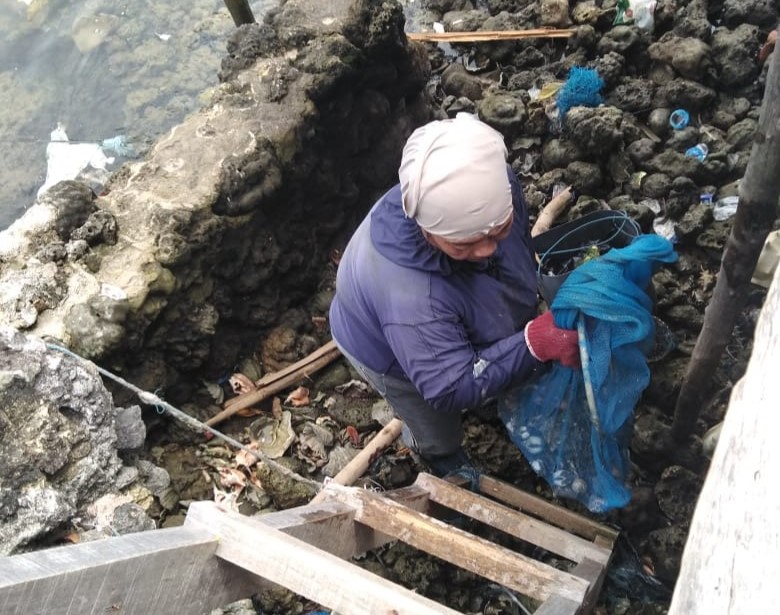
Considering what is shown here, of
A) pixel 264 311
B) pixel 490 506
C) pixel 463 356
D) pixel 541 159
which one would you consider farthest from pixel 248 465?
pixel 541 159

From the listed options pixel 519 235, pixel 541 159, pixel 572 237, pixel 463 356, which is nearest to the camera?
pixel 463 356

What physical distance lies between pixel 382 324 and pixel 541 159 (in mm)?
3083

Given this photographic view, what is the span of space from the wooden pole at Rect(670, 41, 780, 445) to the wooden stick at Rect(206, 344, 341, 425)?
2.15 metres

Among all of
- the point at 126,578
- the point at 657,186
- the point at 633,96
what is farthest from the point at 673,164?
the point at 126,578

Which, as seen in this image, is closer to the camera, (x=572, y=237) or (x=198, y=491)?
(x=572, y=237)

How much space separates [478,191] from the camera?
2.29m

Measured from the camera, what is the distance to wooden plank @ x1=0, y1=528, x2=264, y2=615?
145 centimetres

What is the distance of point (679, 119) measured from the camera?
16.4 ft

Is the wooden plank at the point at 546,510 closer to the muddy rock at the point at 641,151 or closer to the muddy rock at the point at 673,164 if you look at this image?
the muddy rock at the point at 673,164

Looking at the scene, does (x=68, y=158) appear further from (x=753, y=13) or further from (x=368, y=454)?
(x=753, y=13)

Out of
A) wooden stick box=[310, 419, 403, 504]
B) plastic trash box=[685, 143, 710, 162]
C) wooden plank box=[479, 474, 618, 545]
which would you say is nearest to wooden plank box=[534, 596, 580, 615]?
wooden plank box=[479, 474, 618, 545]

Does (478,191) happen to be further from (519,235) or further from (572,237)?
(572,237)

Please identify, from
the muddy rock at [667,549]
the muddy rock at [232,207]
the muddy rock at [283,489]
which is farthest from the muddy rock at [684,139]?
the muddy rock at [283,489]

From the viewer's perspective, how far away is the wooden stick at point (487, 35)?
5914mm
